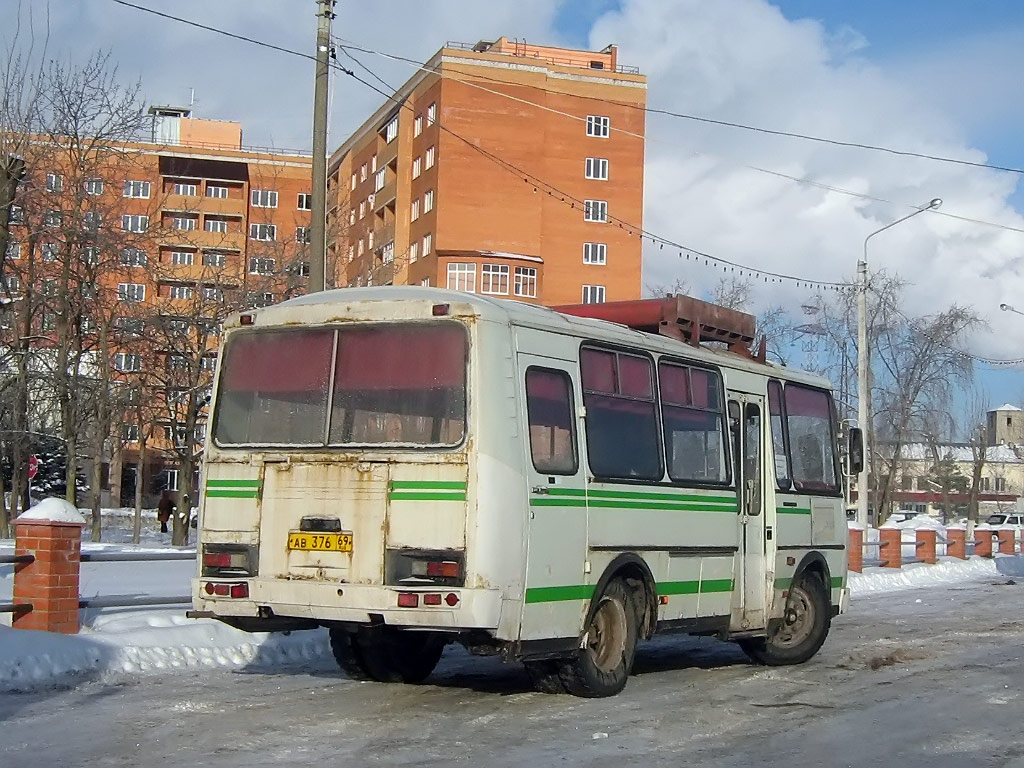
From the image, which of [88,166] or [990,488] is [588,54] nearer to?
[88,166]

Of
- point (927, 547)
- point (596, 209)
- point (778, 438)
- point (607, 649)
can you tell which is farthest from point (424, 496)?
point (596, 209)

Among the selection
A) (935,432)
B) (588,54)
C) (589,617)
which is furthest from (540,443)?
(588,54)

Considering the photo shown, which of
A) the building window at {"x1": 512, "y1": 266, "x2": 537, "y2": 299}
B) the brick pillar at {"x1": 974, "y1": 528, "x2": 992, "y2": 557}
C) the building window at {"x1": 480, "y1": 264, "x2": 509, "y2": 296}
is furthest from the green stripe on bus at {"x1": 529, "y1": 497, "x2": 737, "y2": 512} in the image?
the building window at {"x1": 512, "y1": 266, "x2": 537, "y2": 299}

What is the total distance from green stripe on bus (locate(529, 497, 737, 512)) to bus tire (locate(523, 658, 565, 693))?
3.84ft

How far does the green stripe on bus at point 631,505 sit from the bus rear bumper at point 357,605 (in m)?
0.83

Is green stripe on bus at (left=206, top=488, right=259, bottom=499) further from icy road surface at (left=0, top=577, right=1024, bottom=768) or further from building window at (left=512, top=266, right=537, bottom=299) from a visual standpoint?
building window at (left=512, top=266, right=537, bottom=299)

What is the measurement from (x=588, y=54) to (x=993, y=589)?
186 ft

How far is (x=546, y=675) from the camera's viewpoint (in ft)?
33.4

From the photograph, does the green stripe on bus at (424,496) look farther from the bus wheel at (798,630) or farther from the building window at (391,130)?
the building window at (391,130)

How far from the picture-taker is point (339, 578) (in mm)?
9234

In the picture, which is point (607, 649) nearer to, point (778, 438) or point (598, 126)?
point (778, 438)

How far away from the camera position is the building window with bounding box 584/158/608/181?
234ft

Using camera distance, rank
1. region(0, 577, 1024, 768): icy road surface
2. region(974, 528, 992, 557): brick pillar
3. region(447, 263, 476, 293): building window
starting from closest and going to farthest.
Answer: region(0, 577, 1024, 768): icy road surface < region(974, 528, 992, 557): brick pillar < region(447, 263, 476, 293): building window

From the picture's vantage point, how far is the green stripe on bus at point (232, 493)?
32.0 ft
